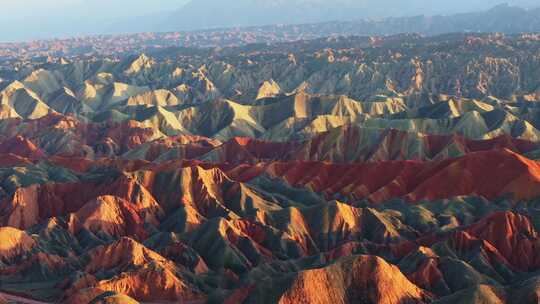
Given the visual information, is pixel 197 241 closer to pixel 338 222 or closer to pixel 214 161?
pixel 338 222

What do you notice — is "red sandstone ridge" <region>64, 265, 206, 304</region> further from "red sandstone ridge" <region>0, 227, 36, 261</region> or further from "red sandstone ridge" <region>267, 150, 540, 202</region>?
"red sandstone ridge" <region>267, 150, 540, 202</region>

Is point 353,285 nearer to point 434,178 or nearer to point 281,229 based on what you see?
point 281,229

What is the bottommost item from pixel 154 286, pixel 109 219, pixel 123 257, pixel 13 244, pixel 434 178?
pixel 109 219

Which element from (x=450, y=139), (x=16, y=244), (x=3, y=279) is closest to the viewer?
(x=3, y=279)

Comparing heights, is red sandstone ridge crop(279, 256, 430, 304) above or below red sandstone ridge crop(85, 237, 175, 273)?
above

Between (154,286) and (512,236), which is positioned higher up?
(512,236)

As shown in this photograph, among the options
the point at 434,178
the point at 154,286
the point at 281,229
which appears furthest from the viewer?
the point at 434,178

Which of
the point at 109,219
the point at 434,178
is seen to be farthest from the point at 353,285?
the point at 434,178

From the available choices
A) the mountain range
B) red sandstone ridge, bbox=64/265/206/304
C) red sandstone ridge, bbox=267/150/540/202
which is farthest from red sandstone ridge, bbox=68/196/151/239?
red sandstone ridge, bbox=267/150/540/202

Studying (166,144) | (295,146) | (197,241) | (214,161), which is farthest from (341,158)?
(197,241)
